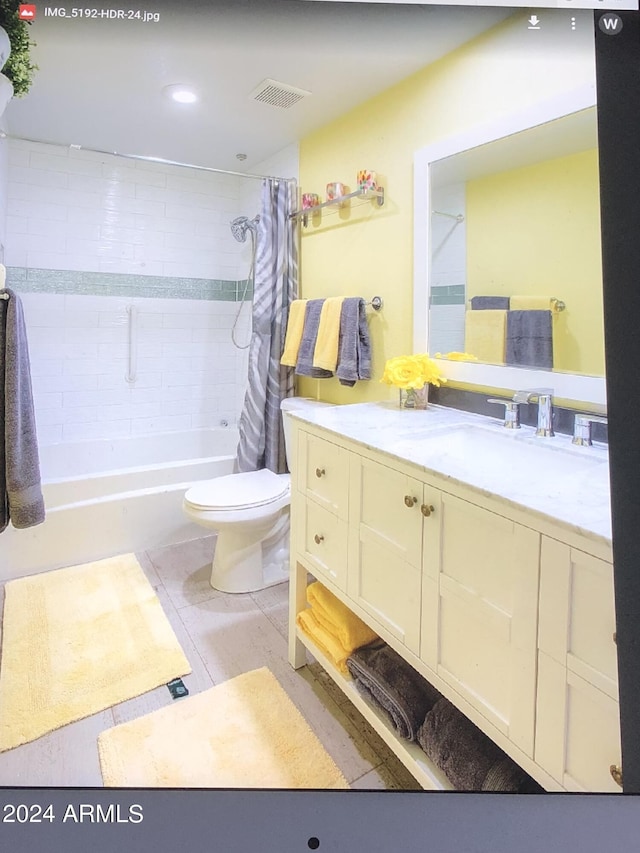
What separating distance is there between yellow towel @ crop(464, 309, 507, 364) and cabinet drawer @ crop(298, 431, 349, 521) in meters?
0.54

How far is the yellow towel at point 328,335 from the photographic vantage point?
176cm

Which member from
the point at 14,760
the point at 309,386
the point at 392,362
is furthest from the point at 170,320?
the point at 14,760

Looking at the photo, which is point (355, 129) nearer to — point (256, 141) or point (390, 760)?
point (256, 141)

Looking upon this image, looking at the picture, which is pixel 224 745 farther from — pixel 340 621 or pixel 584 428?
pixel 584 428

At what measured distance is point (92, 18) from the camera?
0.65 m

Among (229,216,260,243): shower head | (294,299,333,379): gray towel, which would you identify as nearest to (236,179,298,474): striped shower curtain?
(294,299,333,379): gray towel

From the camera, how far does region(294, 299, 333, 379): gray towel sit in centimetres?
189

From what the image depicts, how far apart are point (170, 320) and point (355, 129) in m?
1.60

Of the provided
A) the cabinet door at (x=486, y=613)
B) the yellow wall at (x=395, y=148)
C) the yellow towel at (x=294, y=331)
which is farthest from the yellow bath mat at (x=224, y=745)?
the yellow towel at (x=294, y=331)

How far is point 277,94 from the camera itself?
3.65 ft

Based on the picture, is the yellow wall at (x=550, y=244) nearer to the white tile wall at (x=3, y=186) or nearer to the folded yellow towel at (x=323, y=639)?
the folded yellow towel at (x=323, y=639)

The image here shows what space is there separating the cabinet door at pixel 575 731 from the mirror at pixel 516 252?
0.62m

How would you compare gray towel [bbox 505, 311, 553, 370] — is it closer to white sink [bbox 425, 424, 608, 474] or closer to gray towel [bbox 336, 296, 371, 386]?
white sink [bbox 425, 424, 608, 474]

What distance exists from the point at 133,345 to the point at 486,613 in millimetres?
2459
